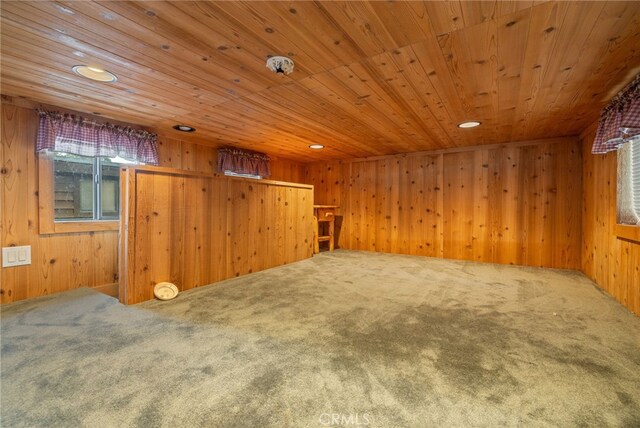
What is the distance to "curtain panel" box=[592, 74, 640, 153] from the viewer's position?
73.7 inches

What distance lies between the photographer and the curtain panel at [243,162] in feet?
13.3

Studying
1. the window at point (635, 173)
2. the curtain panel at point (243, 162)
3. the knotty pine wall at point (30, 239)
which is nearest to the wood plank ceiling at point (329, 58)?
A: the knotty pine wall at point (30, 239)

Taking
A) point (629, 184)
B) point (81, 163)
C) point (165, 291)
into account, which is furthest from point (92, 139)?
point (629, 184)

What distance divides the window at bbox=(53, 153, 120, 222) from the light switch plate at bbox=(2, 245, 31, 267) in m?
0.35

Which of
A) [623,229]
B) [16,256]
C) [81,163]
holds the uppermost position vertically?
[81,163]

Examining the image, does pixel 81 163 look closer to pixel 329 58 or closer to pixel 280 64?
pixel 280 64

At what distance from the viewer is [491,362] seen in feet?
4.72

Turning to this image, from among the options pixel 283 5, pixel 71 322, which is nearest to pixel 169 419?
pixel 71 322

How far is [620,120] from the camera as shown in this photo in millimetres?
2016

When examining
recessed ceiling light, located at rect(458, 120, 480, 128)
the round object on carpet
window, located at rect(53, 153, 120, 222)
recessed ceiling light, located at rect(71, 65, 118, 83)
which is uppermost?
recessed ceiling light, located at rect(458, 120, 480, 128)

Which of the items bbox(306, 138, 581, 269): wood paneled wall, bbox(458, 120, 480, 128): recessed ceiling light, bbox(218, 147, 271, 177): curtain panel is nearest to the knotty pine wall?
bbox(218, 147, 271, 177): curtain panel

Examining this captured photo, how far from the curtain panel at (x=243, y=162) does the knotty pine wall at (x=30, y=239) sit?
173 centimetres

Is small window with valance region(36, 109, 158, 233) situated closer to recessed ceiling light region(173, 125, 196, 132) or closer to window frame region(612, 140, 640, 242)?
recessed ceiling light region(173, 125, 196, 132)

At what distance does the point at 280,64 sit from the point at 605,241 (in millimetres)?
3470
